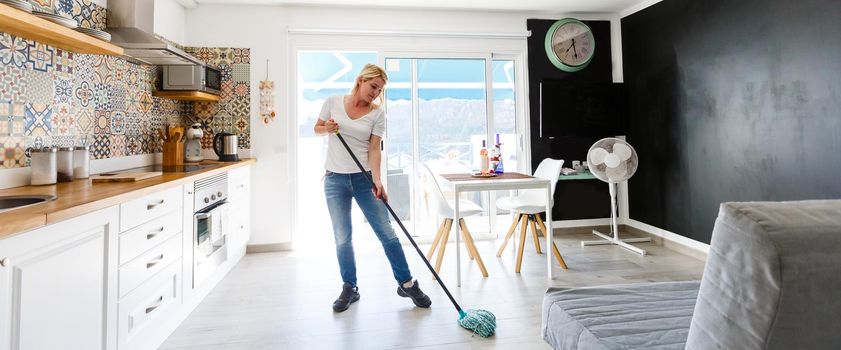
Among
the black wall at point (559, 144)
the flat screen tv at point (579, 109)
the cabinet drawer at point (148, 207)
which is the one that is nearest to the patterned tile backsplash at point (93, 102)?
the cabinet drawer at point (148, 207)

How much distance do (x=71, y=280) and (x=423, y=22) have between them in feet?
11.3

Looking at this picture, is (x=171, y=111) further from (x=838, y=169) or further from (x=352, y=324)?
(x=838, y=169)

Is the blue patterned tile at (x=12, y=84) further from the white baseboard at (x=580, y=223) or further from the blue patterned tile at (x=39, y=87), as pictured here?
the white baseboard at (x=580, y=223)

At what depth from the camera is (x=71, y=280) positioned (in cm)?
128

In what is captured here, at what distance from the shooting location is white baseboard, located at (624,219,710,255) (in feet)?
10.9

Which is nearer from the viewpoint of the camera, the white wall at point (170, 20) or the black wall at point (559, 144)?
the white wall at point (170, 20)

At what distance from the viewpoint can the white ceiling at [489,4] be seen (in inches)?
143

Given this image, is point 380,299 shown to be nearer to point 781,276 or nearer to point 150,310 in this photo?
point 150,310

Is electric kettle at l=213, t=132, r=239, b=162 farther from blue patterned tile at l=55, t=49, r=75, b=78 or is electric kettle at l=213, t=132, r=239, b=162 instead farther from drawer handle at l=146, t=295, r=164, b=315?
drawer handle at l=146, t=295, r=164, b=315

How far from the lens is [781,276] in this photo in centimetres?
60

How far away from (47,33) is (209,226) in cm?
133

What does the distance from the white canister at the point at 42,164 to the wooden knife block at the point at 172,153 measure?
1110 mm

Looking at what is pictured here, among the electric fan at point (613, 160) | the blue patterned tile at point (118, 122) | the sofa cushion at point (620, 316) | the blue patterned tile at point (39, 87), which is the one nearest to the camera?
the sofa cushion at point (620, 316)

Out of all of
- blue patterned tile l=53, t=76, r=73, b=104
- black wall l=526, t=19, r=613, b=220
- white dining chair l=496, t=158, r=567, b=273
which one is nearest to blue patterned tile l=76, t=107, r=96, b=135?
blue patterned tile l=53, t=76, r=73, b=104
